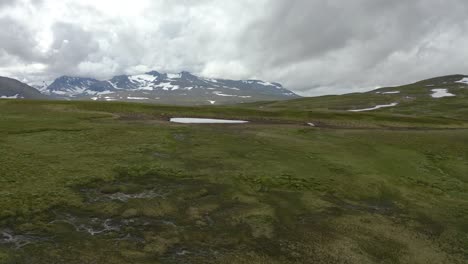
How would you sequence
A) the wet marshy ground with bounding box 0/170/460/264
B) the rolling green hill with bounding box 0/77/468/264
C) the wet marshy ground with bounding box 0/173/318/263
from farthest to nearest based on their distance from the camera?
the rolling green hill with bounding box 0/77/468/264, the wet marshy ground with bounding box 0/173/318/263, the wet marshy ground with bounding box 0/170/460/264

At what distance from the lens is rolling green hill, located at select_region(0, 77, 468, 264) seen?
23.2m

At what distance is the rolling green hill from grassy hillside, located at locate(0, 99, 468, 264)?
0.14 meters

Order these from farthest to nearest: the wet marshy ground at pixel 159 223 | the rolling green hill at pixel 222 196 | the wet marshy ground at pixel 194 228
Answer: the rolling green hill at pixel 222 196, the wet marshy ground at pixel 159 223, the wet marshy ground at pixel 194 228

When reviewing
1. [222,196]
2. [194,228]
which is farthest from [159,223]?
[222,196]

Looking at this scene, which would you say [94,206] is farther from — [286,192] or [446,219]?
[446,219]

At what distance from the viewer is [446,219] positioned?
1240 inches

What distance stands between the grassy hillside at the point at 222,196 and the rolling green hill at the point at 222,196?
14cm

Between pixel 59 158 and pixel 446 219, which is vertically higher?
pixel 59 158

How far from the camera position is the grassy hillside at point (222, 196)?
23219 millimetres

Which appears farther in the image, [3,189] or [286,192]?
[286,192]

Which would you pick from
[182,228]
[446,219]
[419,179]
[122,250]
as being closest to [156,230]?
[182,228]

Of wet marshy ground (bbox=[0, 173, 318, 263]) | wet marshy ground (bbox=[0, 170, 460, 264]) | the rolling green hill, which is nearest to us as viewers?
wet marshy ground (bbox=[0, 170, 460, 264])

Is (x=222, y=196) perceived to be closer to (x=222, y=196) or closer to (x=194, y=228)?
(x=222, y=196)

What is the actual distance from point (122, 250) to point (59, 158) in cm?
2244
